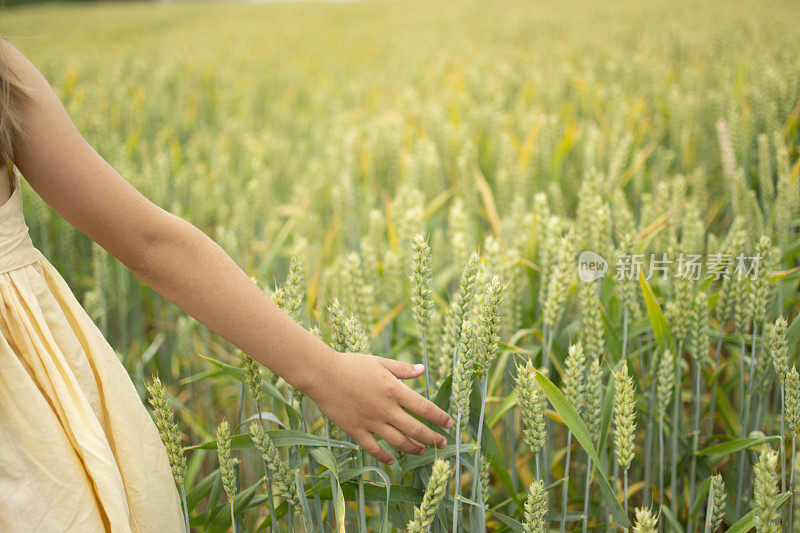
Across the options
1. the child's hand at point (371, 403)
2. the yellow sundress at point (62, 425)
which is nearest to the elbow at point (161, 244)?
the yellow sundress at point (62, 425)

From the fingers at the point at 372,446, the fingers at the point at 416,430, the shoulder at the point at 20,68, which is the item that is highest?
the shoulder at the point at 20,68

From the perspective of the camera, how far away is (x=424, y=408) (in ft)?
2.21

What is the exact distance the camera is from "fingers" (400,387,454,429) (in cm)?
67

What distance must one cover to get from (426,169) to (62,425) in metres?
1.31

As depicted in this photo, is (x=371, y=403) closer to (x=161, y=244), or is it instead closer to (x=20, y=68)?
(x=161, y=244)

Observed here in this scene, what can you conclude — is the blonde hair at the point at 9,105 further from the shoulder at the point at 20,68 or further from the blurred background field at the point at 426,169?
the blurred background field at the point at 426,169

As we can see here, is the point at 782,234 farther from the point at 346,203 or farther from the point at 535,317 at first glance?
the point at 346,203

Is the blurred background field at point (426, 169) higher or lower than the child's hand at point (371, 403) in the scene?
higher

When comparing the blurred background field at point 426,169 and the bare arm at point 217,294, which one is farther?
the blurred background field at point 426,169

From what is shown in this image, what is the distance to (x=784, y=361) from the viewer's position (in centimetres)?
72

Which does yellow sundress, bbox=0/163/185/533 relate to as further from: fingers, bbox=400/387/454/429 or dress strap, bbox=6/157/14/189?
fingers, bbox=400/387/454/429

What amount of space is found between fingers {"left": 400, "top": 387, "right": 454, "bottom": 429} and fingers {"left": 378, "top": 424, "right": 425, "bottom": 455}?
0.11 feet

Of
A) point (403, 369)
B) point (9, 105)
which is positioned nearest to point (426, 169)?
point (403, 369)

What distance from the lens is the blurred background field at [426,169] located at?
3.89 feet
